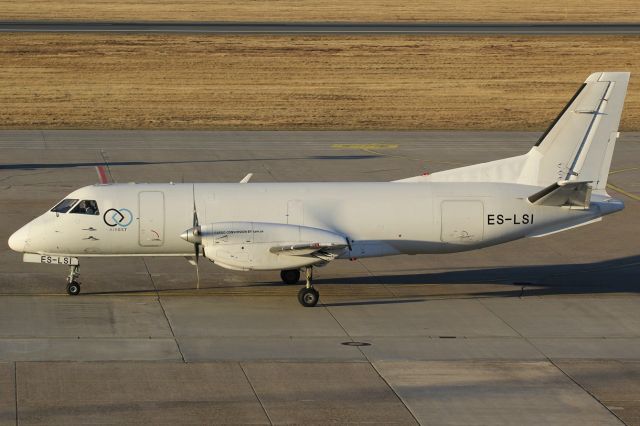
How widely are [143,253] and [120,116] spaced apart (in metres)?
36.4

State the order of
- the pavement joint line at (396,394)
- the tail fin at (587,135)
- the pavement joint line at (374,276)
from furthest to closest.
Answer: the pavement joint line at (374,276)
the tail fin at (587,135)
the pavement joint line at (396,394)

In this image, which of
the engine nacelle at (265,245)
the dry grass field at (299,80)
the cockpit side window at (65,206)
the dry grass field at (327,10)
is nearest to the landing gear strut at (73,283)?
the cockpit side window at (65,206)

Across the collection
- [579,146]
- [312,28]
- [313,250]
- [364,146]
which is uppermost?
[312,28]

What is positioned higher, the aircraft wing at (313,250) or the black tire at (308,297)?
the aircraft wing at (313,250)

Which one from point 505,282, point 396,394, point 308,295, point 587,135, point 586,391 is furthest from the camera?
point 505,282

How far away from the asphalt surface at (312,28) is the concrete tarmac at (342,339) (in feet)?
179

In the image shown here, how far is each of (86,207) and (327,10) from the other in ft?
282

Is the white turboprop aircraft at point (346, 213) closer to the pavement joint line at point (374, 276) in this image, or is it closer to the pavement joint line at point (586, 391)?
the pavement joint line at point (374, 276)

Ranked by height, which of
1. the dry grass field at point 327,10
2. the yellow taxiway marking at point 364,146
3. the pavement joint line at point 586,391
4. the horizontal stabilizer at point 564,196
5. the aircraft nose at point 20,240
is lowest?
the pavement joint line at point 586,391

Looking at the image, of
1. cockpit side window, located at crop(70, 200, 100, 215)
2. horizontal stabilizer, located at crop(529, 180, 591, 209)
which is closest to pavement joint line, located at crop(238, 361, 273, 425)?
cockpit side window, located at crop(70, 200, 100, 215)

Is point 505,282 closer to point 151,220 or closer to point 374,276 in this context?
point 374,276

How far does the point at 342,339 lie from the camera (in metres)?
24.8

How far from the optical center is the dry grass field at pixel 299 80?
63906 mm

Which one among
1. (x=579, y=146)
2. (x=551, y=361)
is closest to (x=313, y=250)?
(x=551, y=361)
